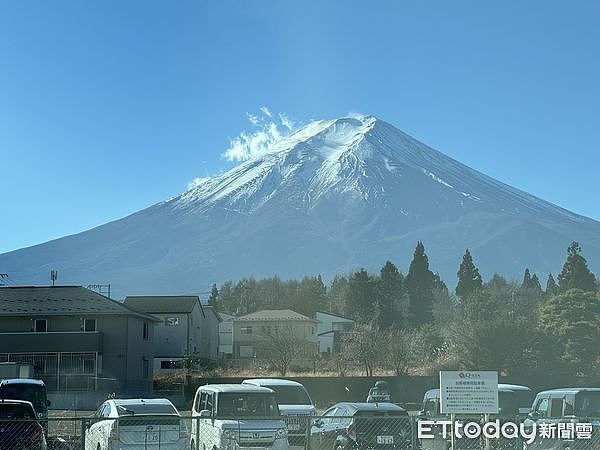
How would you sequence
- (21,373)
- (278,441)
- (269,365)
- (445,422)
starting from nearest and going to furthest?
(445,422) < (278,441) < (21,373) < (269,365)

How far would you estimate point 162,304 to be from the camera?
66.6 meters

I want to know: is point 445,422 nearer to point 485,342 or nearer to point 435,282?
point 485,342

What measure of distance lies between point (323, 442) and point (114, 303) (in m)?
33.1

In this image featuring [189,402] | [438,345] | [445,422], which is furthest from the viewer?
[438,345]

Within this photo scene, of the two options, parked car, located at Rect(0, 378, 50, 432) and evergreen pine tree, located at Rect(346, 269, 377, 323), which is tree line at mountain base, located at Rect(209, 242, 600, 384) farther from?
parked car, located at Rect(0, 378, 50, 432)

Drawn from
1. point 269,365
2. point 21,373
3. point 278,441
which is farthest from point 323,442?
point 269,365

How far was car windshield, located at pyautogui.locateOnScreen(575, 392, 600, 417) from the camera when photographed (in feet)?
58.1

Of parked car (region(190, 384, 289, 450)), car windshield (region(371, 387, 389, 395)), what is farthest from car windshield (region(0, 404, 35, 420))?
car windshield (region(371, 387, 389, 395))

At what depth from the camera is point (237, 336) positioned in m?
81.5

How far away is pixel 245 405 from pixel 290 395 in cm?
661

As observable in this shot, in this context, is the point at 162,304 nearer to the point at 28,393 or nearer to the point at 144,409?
the point at 28,393

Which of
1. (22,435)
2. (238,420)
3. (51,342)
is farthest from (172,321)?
(238,420)

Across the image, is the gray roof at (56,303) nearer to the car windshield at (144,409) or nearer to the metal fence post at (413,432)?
the car windshield at (144,409)

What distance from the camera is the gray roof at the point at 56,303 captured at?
48906mm
